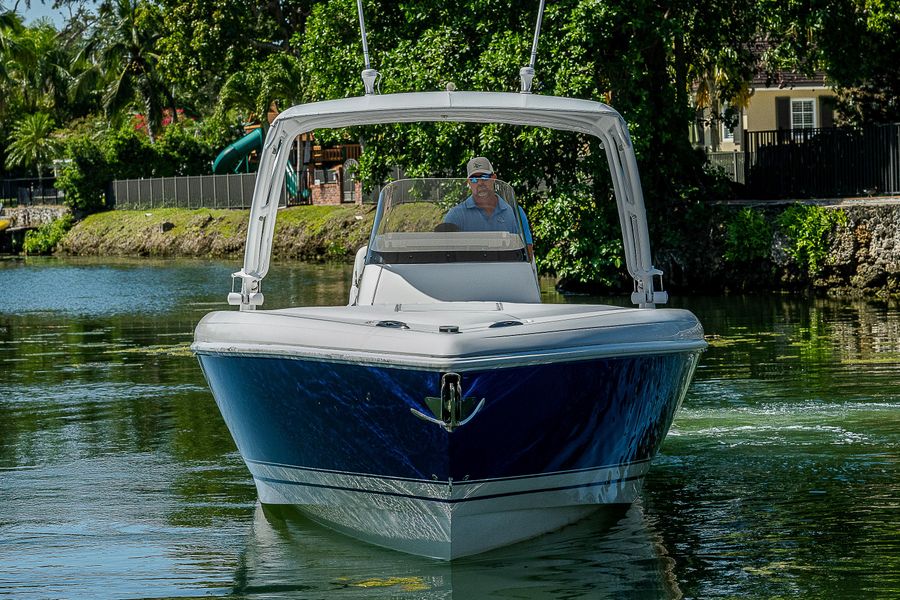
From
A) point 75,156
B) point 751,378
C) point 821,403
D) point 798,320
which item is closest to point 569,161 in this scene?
point 798,320

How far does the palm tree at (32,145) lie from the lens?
65.0 m

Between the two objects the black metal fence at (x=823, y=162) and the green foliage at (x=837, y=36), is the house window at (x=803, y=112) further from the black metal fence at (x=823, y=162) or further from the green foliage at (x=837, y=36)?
the green foliage at (x=837, y=36)

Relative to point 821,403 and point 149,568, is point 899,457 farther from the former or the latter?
point 149,568

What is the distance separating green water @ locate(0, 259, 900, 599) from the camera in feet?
20.6

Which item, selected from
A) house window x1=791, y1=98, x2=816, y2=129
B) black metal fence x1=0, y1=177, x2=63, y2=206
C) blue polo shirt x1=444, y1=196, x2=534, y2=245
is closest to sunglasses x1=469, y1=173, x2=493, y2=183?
blue polo shirt x1=444, y1=196, x2=534, y2=245

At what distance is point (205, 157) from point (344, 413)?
4942 cm

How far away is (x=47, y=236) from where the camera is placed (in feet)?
165

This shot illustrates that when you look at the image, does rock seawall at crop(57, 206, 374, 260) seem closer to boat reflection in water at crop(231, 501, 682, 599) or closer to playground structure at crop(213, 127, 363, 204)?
playground structure at crop(213, 127, 363, 204)

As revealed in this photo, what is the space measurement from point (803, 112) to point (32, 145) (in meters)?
39.3

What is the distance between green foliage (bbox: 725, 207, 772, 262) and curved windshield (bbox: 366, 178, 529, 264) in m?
14.4

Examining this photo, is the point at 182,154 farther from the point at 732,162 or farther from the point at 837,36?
the point at 837,36

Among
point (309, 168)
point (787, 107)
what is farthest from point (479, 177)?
point (309, 168)

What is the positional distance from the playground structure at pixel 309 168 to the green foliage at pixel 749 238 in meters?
16.3

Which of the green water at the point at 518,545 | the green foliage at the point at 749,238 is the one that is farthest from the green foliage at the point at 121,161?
the green water at the point at 518,545
